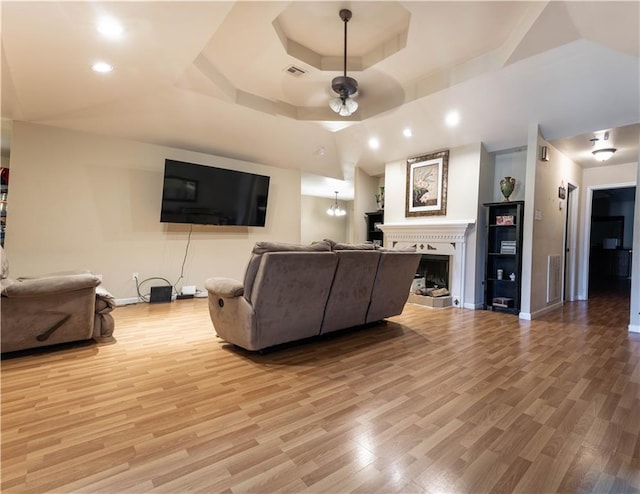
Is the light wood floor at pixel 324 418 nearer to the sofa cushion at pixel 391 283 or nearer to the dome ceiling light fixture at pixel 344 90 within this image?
the sofa cushion at pixel 391 283

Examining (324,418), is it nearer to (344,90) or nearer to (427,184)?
(344,90)

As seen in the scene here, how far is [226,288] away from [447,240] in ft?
12.7

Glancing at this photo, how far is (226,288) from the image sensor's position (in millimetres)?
2678

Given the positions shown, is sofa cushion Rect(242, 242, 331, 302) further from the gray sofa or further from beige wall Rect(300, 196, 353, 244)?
beige wall Rect(300, 196, 353, 244)

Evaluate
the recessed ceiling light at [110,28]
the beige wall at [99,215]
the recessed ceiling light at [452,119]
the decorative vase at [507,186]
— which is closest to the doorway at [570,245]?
the decorative vase at [507,186]

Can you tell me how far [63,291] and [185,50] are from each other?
2.27 metres

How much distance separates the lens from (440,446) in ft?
5.11

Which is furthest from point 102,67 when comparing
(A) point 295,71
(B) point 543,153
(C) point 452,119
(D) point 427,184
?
(B) point 543,153

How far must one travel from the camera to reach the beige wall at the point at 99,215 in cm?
399

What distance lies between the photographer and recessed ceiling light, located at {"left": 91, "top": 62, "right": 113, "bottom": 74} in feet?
9.36

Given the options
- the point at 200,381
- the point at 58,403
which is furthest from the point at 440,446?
the point at 58,403

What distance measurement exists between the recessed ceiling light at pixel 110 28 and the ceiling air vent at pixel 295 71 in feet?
6.01

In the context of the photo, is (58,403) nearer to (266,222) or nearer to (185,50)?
(185,50)

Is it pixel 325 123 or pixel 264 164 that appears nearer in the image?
pixel 325 123
